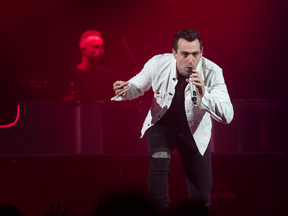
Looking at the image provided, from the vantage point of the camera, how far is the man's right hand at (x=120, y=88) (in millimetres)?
2129

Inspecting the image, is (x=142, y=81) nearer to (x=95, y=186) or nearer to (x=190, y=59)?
(x=190, y=59)

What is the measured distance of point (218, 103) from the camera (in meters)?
1.88

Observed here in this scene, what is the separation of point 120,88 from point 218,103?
70 centimetres

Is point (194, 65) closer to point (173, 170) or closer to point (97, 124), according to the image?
point (97, 124)

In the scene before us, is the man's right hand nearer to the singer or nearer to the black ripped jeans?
the singer

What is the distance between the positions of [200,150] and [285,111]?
122 inches

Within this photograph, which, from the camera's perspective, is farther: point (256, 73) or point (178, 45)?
point (256, 73)

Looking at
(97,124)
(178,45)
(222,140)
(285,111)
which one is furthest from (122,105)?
(285,111)

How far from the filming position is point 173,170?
397 centimetres

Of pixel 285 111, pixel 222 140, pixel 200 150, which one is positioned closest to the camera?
pixel 200 150

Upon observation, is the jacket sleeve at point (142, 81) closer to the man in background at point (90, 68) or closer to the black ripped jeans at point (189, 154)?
the black ripped jeans at point (189, 154)

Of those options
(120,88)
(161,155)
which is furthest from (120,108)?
(161,155)

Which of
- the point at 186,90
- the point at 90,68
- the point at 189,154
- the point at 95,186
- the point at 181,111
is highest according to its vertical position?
the point at 90,68

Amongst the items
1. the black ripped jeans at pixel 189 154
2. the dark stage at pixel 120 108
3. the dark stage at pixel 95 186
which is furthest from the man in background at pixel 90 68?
the black ripped jeans at pixel 189 154
